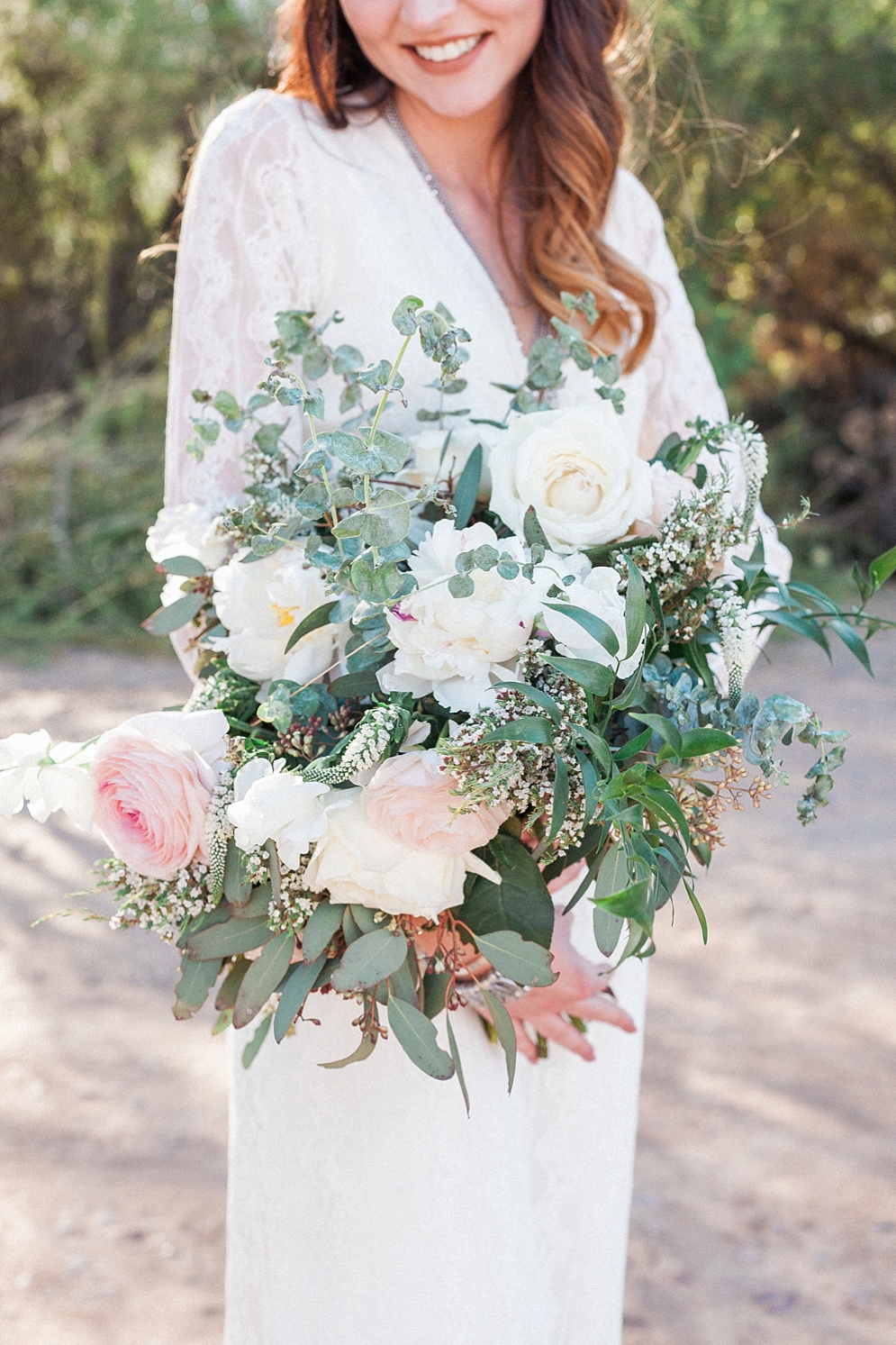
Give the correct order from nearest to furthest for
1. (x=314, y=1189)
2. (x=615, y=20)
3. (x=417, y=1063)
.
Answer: (x=417, y=1063)
(x=314, y=1189)
(x=615, y=20)

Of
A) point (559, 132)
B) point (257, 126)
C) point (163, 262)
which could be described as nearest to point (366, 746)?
point (257, 126)

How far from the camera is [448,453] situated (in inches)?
51.0

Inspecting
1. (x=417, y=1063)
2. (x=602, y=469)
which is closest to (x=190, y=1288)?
(x=417, y=1063)

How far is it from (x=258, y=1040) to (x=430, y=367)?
2.49 ft

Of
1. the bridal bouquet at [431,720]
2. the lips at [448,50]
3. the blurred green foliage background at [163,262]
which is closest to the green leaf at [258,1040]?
the bridal bouquet at [431,720]

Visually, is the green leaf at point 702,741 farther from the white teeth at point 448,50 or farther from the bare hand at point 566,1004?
the white teeth at point 448,50

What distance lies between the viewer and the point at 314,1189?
4.56 ft

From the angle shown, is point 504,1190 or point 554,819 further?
point 504,1190

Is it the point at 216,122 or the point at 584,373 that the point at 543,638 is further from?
the point at 216,122

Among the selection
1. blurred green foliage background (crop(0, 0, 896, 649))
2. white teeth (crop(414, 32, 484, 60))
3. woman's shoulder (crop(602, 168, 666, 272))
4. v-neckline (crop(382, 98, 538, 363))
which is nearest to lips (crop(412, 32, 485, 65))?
white teeth (crop(414, 32, 484, 60))

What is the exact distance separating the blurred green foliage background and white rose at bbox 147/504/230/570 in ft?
13.7

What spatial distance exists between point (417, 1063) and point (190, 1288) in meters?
1.57

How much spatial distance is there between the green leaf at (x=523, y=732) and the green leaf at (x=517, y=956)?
7.8 inches

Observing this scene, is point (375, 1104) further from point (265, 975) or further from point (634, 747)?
point (634, 747)
